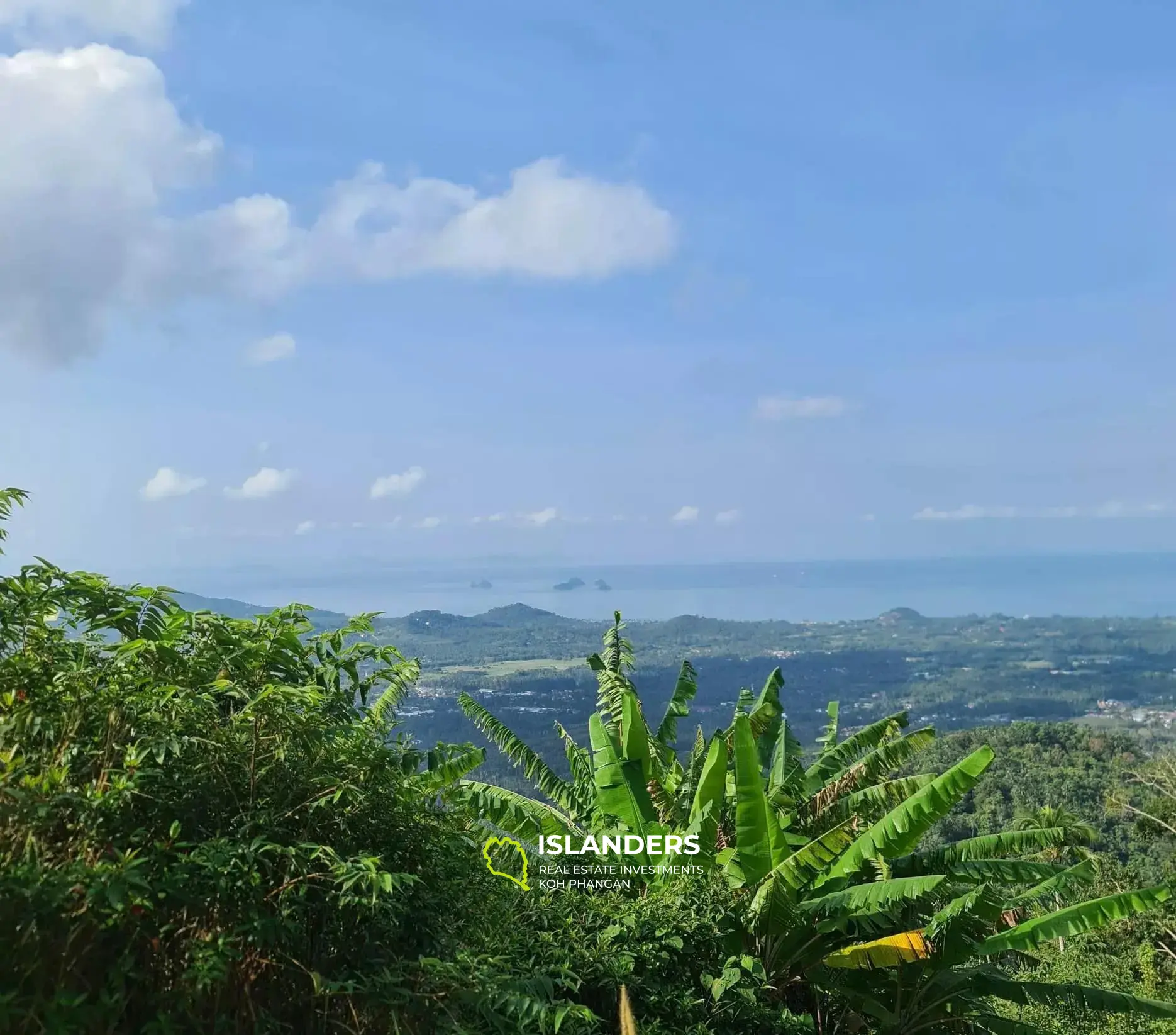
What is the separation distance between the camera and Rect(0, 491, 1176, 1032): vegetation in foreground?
254 cm

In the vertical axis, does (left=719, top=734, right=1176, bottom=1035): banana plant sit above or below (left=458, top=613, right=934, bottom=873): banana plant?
below

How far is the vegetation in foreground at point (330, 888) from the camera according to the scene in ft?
8.35

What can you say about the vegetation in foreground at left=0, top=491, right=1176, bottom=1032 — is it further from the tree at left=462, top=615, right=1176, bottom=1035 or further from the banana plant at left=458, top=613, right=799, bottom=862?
the banana plant at left=458, top=613, right=799, bottom=862

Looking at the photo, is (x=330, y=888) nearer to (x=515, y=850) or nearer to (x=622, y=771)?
(x=515, y=850)

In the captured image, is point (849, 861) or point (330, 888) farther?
point (849, 861)

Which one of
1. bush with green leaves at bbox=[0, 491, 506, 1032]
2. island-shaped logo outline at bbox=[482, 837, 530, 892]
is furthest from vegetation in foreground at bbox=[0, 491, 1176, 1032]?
island-shaped logo outline at bbox=[482, 837, 530, 892]

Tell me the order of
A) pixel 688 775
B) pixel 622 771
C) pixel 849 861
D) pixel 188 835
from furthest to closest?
pixel 688 775 < pixel 622 771 < pixel 849 861 < pixel 188 835

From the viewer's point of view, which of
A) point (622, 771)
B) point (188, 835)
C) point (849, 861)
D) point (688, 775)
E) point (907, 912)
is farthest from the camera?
point (688, 775)

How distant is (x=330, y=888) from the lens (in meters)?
2.92

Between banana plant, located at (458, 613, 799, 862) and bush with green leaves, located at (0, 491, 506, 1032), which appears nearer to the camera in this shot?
bush with green leaves, located at (0, 491, 506, 1032)

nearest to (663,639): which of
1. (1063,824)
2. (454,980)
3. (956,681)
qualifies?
(956,681)

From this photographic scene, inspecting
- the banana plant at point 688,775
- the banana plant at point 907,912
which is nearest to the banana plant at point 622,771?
the banana plant at point 688,775

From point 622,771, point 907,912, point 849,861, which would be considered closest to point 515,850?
point 622,771

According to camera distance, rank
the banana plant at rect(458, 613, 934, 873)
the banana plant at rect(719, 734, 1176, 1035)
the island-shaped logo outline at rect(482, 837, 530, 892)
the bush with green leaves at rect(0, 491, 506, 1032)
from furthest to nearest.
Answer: the banana plant at rect(458, 613, 934, 873)
the banana plant at rect(719, 734, 1176, 1035)
the island-shaped logo outline at rect(482, 837, 530, 892)
the bush with green leaves at rect(0, 491, 506, 1032)
